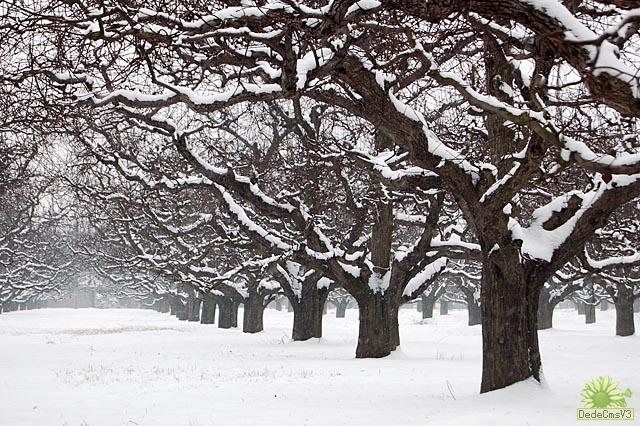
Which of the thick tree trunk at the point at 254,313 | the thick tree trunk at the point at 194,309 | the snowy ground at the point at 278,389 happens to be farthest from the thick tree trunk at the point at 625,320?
the thick tree trunk at the point at 194,309

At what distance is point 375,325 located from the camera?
14.3 m

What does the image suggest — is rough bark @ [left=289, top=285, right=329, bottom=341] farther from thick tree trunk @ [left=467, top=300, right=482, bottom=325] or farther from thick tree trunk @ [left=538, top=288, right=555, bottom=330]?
thick tree trunk @ [left=467, top=300, right=482, bottom=325]

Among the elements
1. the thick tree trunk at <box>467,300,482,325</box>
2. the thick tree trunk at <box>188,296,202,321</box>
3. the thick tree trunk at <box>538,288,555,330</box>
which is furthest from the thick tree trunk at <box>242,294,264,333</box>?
the thick tree trunk at <box>467,300,482,325</box>

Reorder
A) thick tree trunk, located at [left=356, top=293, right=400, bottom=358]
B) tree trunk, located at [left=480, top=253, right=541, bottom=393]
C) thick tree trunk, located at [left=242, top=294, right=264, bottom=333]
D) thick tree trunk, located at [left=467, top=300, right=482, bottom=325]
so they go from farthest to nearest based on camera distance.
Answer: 1. thick tree trunk, located at [left=467, top=300, right=482, bottom=325]
2. thick tree trunk, located at [left=242, top=294, right=264, bottom=333]
3. thick tree trunk, located at [left=356, top=293, right=400, bottom=358]
4. tree trunk, located at [left=480, top=253, right=541, bottom=393]

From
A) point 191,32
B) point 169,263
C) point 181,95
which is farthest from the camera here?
point 169,263

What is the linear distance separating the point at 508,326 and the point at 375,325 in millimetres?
6925

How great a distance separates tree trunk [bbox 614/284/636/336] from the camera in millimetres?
25719

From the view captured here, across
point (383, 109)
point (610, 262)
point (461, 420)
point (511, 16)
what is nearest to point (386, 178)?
point (383, 109)

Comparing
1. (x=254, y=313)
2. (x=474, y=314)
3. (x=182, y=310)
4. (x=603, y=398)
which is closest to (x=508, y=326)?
(x=603, y=398)

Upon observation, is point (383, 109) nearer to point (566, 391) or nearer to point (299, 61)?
point (299, 61)

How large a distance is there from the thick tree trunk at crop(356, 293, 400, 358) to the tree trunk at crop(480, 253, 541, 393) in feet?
21.3

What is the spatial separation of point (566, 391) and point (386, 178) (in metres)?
3.99

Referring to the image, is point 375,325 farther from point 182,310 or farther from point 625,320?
point 182,310

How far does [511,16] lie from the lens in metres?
4.06
